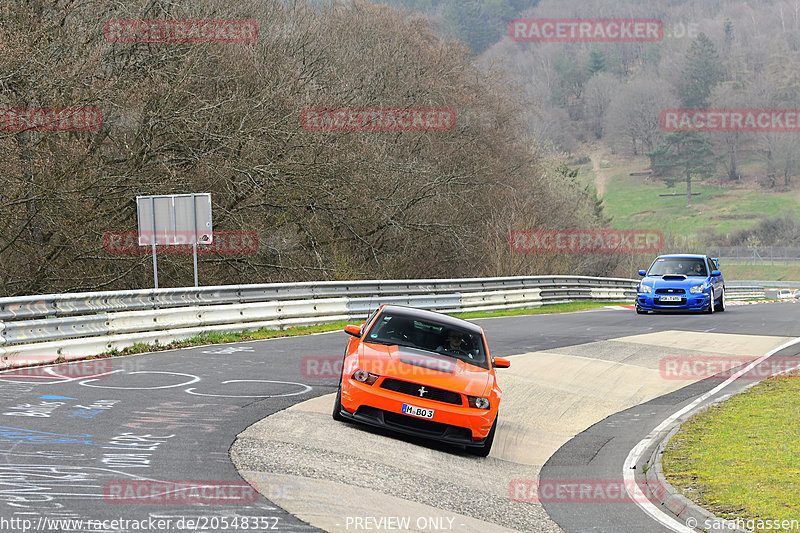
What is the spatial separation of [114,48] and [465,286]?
39.8ft

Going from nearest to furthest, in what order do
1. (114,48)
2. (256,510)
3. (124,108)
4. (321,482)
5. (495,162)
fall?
(256,510) → (321,482) → (124,108) → (114,48) → (495,162)

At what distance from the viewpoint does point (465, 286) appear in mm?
27266

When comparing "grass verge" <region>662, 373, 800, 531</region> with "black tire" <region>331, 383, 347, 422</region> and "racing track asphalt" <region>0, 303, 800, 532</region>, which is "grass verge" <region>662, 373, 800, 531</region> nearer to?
"racing track asphalt" <region>0, 303, 800, 532</region>

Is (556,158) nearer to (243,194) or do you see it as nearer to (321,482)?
(243,194)

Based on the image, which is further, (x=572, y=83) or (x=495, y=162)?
(x=572, y=83)

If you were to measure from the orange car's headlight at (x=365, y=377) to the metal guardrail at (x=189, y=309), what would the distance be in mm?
6129

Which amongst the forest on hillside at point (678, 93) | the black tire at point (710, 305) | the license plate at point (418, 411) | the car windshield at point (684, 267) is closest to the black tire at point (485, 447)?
the license plate at point (418, 411)

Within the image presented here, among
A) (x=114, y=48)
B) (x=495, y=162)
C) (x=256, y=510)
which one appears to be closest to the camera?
(x=256, y=510)

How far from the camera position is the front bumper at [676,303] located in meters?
25.8

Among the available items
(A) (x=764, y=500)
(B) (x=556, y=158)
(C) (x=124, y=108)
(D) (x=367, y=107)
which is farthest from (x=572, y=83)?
(A) (x=764, y=500)

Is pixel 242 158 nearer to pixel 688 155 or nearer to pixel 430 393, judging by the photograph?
pixel 430 393

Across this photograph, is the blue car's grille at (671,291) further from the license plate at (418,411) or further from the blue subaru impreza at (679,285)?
the license plate at (418,411)

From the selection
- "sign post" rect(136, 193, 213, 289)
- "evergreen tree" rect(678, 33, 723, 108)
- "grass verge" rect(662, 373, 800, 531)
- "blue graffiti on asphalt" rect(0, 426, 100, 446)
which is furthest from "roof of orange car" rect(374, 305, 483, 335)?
"evergreen tree" rect(678, 33, 723, 108)

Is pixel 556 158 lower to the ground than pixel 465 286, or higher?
higher
